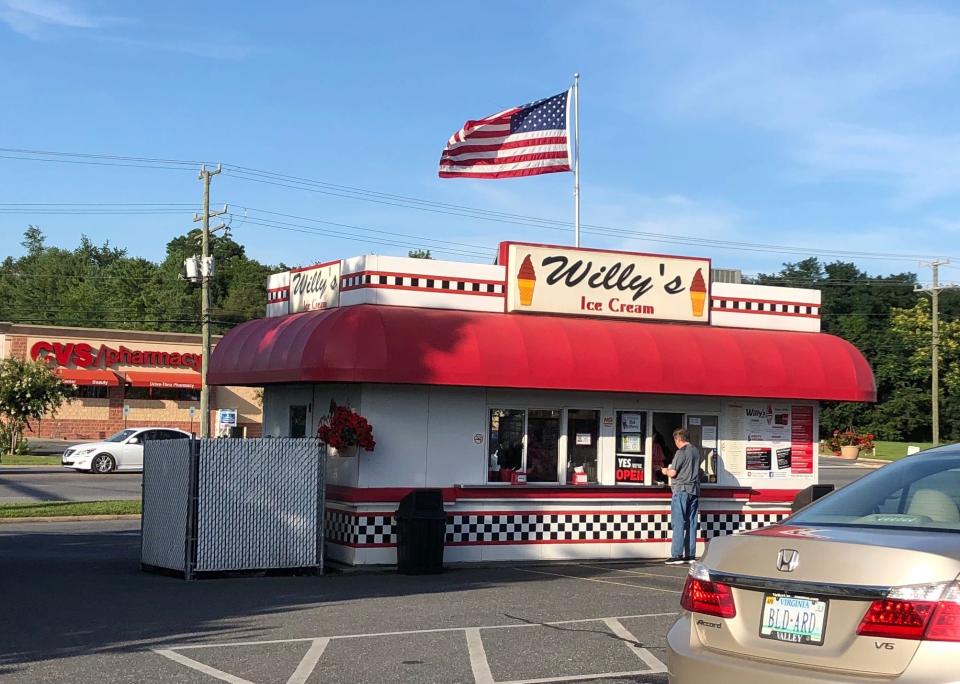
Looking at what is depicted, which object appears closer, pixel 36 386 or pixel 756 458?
pixel 756 458

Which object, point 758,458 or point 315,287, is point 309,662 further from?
point 758,458

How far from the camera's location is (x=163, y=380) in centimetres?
5669

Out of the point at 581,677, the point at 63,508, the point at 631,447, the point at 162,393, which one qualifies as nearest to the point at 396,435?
the point at 631,447

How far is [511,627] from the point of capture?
10.6 meters

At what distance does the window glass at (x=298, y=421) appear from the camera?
18.0m

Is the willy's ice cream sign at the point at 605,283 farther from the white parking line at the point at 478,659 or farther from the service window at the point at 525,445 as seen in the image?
the white parking line at the point at 478,659

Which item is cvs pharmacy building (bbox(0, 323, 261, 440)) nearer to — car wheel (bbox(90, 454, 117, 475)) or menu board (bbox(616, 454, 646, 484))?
car wheel (bbox(90, 454, 117, 475))

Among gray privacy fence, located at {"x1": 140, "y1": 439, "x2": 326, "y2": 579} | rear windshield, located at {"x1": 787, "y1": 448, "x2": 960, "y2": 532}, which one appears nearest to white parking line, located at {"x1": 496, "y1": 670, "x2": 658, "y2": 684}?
rear windshield, located at {"x1": 787, "y1": 448, "x2": 960, "y2": 532}

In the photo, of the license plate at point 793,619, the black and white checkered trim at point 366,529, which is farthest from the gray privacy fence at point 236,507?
the license plate at point 793,619

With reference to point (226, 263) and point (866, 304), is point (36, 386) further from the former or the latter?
point (866, 304)

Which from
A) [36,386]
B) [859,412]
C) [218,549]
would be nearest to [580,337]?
[218,549]

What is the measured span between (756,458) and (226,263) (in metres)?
87.9

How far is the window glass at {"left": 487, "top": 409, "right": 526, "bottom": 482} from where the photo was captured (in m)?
16.9

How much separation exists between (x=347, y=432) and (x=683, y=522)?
503 centimetres
